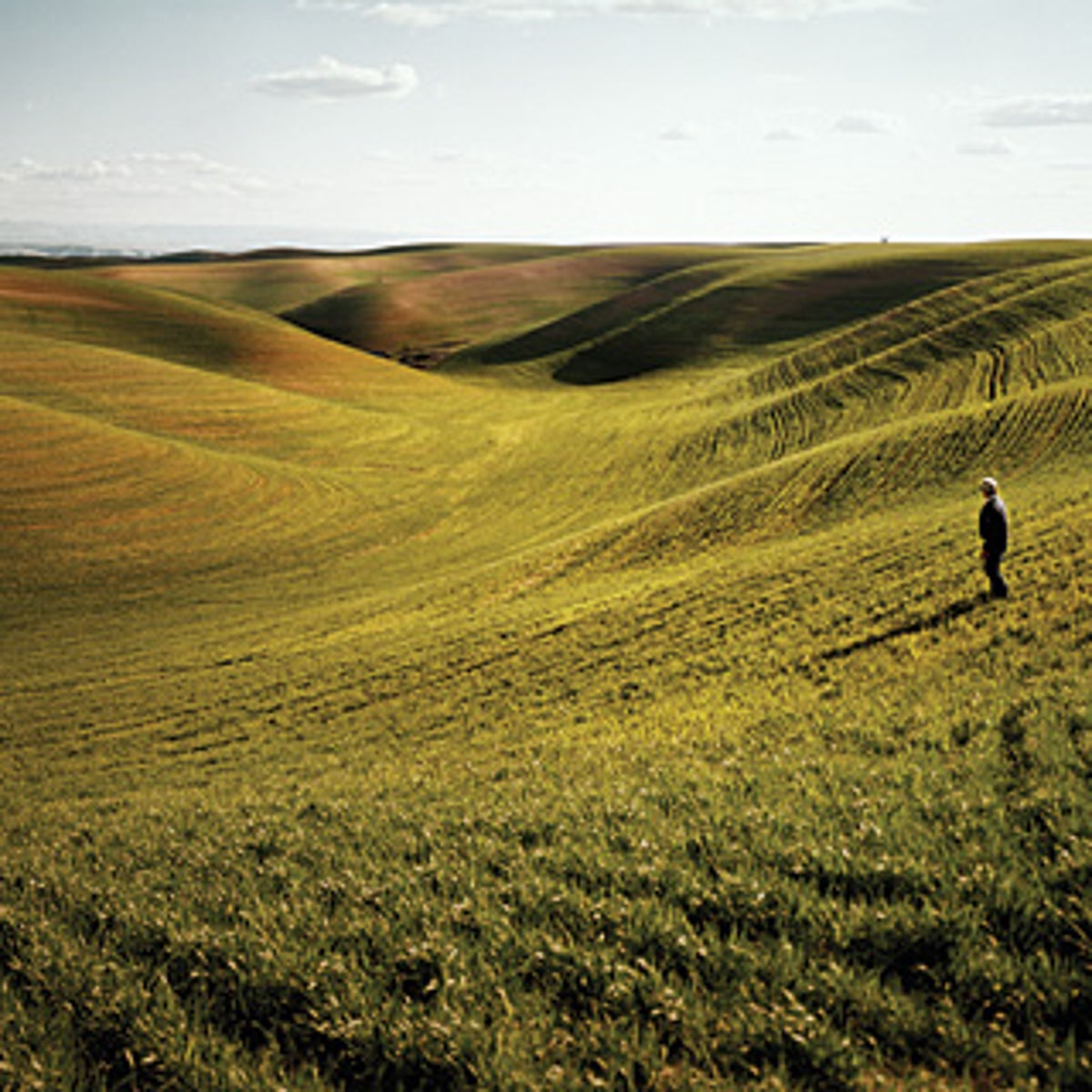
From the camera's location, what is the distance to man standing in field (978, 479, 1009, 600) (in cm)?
1488

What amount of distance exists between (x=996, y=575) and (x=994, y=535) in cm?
85

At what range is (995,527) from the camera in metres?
14.9

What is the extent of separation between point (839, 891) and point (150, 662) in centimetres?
2767

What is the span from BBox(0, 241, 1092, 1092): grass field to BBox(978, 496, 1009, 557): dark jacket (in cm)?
103

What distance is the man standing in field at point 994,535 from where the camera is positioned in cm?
1488

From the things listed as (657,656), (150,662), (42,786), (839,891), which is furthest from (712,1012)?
(150,662)

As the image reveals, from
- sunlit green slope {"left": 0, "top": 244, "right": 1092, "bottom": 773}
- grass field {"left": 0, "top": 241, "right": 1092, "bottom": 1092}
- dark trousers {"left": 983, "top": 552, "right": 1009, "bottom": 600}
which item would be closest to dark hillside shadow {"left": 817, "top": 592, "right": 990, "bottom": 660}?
grass field {"left": 0, "top": 241, "right": 1092, "bottom": 1092}

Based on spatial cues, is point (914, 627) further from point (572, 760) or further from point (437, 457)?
point (437, 457)

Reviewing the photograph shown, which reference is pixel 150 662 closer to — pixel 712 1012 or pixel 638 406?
pixel 712 1012

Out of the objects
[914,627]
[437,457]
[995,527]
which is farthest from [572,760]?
[437,457]

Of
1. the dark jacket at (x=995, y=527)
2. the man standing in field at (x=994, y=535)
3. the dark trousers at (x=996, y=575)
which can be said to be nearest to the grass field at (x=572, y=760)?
the dark trousers at (x=996, y=575)

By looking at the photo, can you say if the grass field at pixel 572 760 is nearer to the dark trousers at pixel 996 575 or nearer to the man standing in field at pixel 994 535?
the dark trousers at pixel 996 575

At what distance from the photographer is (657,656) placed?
60.8 feet

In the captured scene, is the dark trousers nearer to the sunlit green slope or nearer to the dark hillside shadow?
the dark hillside shadow
